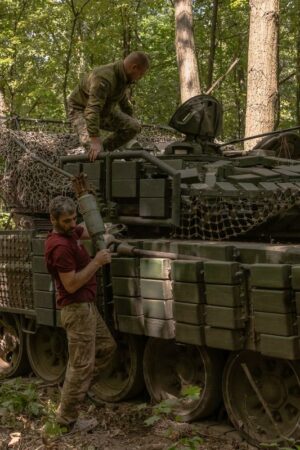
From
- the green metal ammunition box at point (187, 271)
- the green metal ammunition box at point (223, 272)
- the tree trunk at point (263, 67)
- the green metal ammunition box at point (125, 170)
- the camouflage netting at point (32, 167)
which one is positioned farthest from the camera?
the tree trunk at point (263, 67)

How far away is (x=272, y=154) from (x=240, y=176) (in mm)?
1288

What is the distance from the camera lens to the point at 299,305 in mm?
4980

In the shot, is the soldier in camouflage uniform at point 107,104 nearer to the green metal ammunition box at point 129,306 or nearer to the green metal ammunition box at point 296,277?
the green metal ammunition box at point 129,306

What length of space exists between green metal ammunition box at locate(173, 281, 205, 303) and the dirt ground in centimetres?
98

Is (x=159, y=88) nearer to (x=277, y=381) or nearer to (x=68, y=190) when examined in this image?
(x=68, y=190)

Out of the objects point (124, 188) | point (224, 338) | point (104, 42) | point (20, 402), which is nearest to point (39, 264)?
point (124, 188)

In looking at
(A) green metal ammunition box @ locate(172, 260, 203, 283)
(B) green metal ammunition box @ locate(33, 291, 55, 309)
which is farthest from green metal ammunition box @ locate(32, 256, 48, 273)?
(A) green metal ammunition box @ locate(172, 260, 203, 283)

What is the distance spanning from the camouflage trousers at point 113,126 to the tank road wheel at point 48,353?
2.11 meters

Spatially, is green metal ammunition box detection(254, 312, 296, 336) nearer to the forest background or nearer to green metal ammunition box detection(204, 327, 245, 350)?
green metal ammunition box detection(204, 327, 245, 350)

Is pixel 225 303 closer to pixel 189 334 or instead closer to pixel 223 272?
pixel 223 272

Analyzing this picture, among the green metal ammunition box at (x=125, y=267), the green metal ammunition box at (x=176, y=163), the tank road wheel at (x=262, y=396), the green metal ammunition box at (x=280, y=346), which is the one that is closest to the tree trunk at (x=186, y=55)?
the green metal ammunition box at (x=176, y=163)

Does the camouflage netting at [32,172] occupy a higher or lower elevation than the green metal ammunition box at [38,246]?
higher

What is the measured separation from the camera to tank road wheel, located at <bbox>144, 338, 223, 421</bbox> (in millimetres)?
6141

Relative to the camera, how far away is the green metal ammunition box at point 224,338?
18.1 feet
